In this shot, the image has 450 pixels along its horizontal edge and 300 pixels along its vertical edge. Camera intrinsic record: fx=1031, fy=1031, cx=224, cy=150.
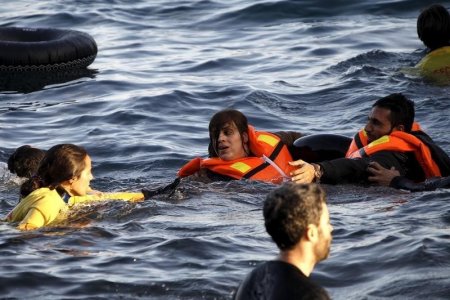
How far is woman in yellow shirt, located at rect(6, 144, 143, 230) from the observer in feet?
27.6

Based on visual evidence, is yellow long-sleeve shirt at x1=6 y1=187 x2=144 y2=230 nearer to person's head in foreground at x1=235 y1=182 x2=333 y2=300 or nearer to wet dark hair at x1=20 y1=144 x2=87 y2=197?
wet dark hair at x1=20 y1=144 x2=87 y2=197

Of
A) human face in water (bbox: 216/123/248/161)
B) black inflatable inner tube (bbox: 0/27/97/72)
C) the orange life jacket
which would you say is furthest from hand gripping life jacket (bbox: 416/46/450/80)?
black inflatable inner tube (bbox: 0/27/97/72)

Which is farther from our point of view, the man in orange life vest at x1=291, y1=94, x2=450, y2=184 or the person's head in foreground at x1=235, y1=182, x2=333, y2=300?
the man in orange life vest at x1=291, y1=94, x2=450, y2=184

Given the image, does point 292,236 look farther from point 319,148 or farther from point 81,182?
point 319,148

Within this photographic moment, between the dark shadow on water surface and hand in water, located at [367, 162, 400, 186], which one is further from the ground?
hand in water, located at [367, 162, 400, 186]

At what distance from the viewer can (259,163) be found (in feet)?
34.4

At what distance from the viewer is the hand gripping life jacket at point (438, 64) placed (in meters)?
14.0

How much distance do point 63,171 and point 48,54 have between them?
355 inches

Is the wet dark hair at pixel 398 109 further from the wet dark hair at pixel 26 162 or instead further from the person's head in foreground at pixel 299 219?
the person's head in foreground at pixel 299 219

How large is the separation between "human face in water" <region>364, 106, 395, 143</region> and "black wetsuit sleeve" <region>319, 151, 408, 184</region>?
0.27m

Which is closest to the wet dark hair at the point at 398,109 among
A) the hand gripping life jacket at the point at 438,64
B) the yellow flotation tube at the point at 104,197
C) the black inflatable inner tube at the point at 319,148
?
the black inflatable inner tube at the point at 319,148

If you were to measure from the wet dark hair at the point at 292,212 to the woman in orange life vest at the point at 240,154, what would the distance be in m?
4.92

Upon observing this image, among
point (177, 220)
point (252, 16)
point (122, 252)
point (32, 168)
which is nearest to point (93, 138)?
point (32, 168)

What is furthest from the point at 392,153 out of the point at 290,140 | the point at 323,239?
the point at 323,239
